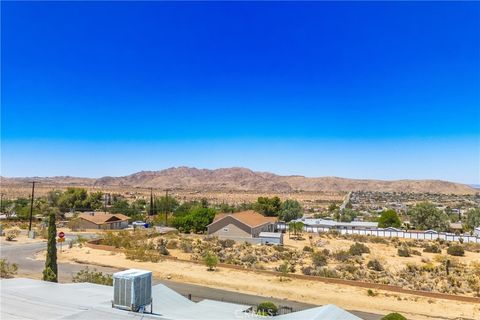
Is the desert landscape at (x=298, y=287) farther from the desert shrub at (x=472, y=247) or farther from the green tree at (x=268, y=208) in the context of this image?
the green tree at (x=268, y=208)

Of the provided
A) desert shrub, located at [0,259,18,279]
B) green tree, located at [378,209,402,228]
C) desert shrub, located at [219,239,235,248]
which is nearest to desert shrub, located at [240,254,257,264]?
desert shrub, located at [219,239,235,248]

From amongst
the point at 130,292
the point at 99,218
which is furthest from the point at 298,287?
the point at 99,218

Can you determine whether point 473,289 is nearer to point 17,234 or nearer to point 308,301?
point 308,301

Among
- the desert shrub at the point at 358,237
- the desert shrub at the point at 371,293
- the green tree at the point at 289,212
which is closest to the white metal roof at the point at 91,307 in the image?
the desert shrub at the point at 371,293

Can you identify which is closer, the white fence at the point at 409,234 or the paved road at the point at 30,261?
the paved road at the point at 30,261

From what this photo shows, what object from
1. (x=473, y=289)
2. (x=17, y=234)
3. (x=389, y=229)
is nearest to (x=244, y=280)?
(x=473, y=289)

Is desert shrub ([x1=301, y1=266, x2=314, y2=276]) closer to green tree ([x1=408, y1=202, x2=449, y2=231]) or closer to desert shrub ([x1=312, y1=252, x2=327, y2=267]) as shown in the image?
desert shrub ([x1=312, y1=252, x2=327, y2=267])
